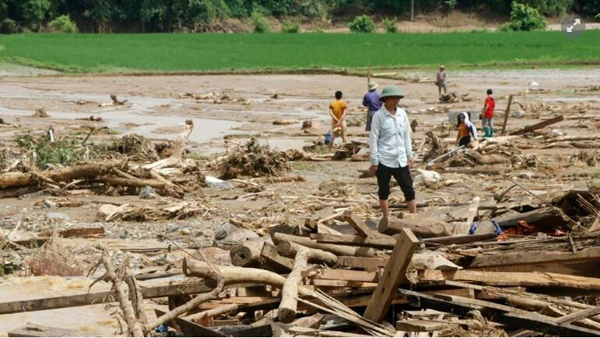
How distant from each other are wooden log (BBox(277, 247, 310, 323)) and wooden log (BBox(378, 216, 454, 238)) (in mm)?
986

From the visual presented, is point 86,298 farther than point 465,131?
No

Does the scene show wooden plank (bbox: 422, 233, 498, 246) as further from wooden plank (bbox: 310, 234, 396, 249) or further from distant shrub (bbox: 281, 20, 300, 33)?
distant shrub (bbox: 281, 20, 300, 33)

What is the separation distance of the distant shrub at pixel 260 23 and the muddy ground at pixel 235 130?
44.9 m

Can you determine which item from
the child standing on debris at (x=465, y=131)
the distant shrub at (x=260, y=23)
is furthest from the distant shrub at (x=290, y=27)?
the child standing on debris at (x=465, y=131)

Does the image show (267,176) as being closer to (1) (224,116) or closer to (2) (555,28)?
(1) (224,116)

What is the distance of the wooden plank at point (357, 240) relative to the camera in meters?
8.00

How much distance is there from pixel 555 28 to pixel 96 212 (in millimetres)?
81062

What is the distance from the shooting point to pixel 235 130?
2795 centimetres

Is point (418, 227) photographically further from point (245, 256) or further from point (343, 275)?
point (245, 256)

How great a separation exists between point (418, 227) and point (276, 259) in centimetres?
136

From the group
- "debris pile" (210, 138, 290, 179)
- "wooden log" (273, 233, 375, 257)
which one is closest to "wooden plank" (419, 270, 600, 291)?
"wooden log" (273, 233, 375, 257)

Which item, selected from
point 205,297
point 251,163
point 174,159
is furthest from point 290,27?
point 205,297

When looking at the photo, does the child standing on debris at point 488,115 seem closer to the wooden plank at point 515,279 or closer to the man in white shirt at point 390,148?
the man in white shirt at point 390,148

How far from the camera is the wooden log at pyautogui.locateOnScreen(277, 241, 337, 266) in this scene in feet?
25.0
